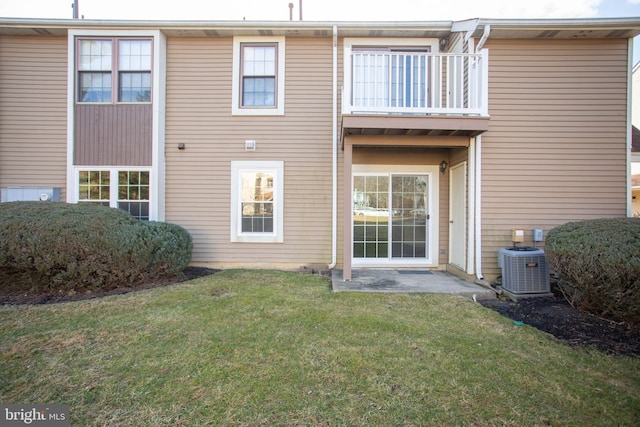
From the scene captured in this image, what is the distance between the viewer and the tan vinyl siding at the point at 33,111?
655cm

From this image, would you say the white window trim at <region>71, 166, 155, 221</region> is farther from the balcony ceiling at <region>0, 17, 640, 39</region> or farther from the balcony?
the balcony

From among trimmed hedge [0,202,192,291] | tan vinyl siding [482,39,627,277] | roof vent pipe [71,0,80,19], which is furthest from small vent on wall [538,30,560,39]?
roof vent pipe [71,0,80,19]

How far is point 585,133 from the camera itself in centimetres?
584

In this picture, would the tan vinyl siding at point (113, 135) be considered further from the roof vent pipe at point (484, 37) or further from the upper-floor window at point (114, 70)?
the roof vent pipe at point (484, 37)

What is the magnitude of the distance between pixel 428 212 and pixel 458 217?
646 mm

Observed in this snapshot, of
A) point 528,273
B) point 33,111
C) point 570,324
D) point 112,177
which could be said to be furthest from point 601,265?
point 33,111

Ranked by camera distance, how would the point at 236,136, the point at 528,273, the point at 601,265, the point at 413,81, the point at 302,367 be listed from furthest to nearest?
the point at 236,136 → the point at 413,81 → the point at 528,273 → the point at 601,265 → the point at 302,367

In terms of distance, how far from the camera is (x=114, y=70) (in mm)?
6508

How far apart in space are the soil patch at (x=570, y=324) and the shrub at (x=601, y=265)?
19 cm

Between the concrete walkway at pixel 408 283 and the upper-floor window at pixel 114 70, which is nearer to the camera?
the concrete walkway at pixel 408 283

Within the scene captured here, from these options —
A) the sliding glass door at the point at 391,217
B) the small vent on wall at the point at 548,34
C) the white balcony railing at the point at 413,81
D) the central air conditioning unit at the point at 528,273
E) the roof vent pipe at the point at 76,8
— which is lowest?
the central air conditioning unit at the point at 528,273

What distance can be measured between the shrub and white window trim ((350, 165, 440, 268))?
2193mm

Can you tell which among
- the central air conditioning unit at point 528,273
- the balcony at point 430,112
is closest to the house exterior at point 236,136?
the balcony at point 430,112

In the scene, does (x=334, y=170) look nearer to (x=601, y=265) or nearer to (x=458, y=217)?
(x=458, y=217)
